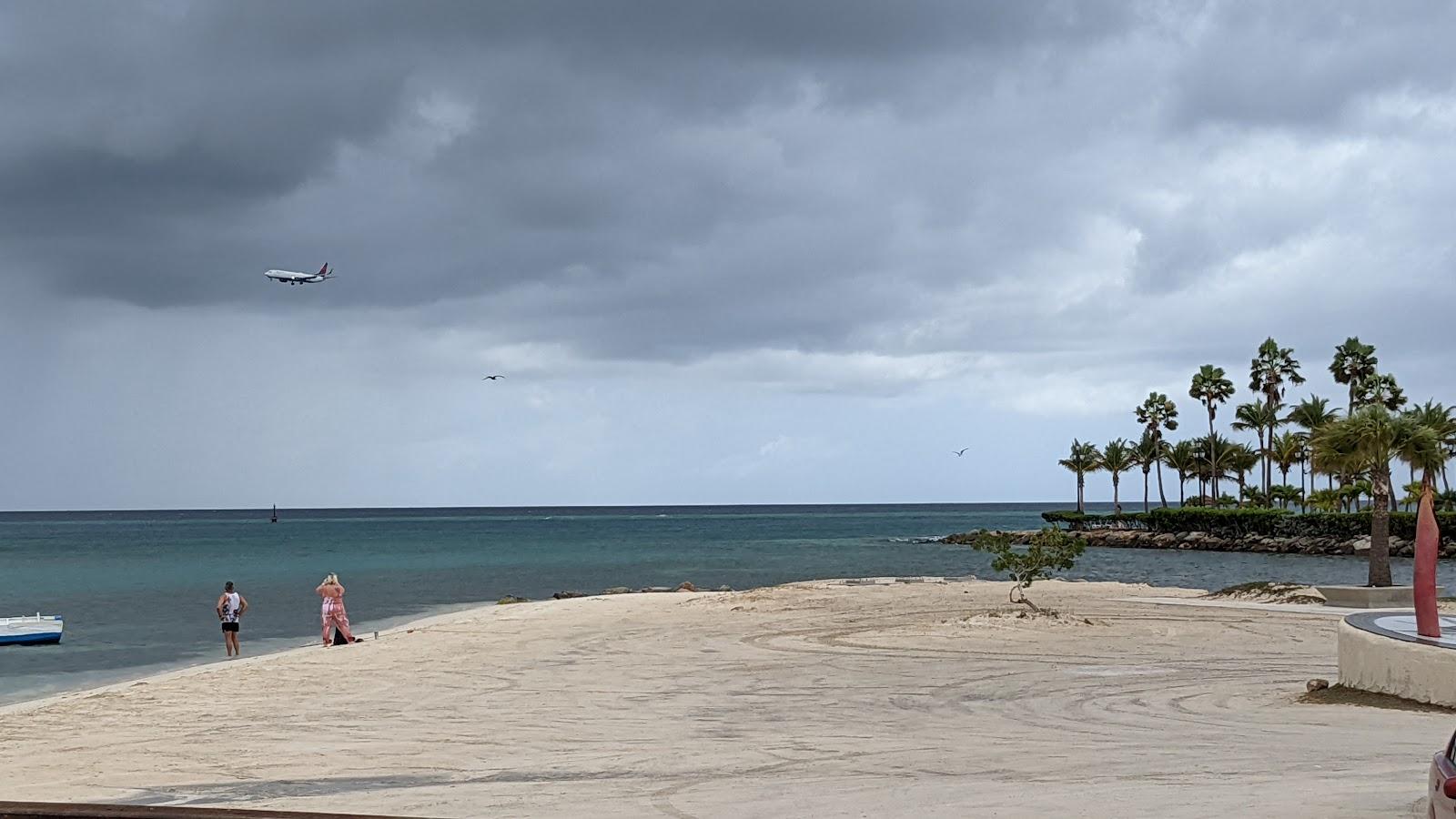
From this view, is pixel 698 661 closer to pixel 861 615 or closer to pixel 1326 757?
pixel 861 615

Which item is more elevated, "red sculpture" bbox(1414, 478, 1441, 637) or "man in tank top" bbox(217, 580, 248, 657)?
"red sculpture" bbox(1414, 478, 1441, 637)

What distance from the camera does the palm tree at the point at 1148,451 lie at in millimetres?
129375

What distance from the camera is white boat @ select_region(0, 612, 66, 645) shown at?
3309 cm

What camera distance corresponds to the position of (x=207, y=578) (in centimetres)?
6781

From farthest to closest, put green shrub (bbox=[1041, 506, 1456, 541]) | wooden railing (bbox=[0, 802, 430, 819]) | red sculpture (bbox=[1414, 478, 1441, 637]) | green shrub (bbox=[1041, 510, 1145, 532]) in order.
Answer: green shrub (bbox=[1041, 510, 1145, 532]) → green shrub (bbox=[1041, 506, 1456, 541]) → red sculpture (bbox=[1414, 478, 1441, 637]) → wooden railing (bbox=[0, 802, 430, 819])

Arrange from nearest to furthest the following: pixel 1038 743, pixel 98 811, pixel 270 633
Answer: pixel 98 811 < pixel 1038 743 < pixel 270 633

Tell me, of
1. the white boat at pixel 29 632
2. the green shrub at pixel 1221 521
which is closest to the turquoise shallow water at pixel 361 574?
the white boat at pixel 29 632

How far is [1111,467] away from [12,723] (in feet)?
449

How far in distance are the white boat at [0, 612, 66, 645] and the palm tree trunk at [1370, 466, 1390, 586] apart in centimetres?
3597

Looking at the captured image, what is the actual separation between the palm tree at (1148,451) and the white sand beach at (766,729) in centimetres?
10590

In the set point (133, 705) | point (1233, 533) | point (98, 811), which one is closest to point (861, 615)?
point (133, 705)

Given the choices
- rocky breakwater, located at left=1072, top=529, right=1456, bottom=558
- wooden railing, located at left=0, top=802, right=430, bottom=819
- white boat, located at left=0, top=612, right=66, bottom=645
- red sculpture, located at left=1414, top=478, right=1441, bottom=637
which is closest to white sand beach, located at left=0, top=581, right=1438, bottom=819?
red sculpture, located at left=1414, top=478, right=1441, bottom=637

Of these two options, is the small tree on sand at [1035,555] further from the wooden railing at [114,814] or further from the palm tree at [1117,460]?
the palm tree at [1117,460]

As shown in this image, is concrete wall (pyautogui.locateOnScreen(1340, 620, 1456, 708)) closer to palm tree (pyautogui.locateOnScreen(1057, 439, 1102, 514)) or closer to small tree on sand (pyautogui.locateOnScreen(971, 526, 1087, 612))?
small tree on sand (pyautogui.locateOnScreen(971, 526, 1087, 612))
